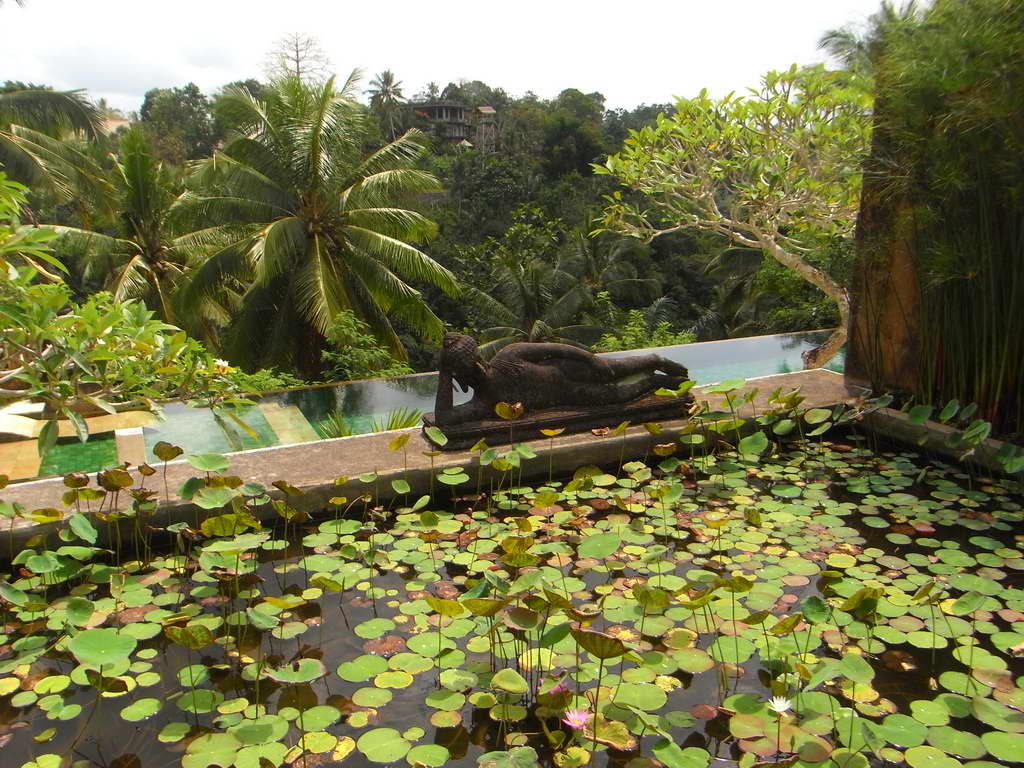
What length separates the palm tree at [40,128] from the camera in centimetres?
1045

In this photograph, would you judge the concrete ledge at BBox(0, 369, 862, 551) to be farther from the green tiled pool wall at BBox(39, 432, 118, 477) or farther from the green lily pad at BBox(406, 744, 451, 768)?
the green lily pad at BBox(406, 744, 451, 768)

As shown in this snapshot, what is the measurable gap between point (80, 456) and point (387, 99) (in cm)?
2791

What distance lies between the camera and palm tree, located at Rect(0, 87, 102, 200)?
1045cm

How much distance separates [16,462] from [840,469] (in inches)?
212

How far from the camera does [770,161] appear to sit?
23.2ft

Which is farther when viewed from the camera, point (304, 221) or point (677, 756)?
point (304, 221)

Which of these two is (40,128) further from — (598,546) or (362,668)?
(598,546)

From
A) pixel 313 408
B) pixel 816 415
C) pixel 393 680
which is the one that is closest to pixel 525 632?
pixel 393 680

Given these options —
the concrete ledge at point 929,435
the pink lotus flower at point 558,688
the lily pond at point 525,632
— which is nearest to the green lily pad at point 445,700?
the lily pond at point 525,632

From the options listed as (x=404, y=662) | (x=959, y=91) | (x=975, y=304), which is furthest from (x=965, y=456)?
(x=404, y=662)

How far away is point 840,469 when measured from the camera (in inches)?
175

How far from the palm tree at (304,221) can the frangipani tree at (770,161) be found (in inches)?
126

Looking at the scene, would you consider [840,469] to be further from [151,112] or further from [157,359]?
[151,112]

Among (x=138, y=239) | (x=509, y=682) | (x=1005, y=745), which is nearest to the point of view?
(x=1005, y=745)
